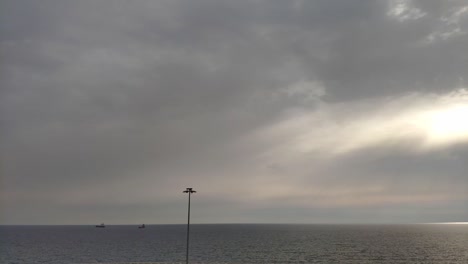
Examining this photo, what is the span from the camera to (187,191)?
2384 inches

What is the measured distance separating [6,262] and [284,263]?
70.5 meters

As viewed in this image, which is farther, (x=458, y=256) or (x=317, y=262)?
(x=458, y=256)

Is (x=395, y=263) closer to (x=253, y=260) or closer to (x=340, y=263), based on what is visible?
(x=340, y=263)

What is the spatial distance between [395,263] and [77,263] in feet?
252

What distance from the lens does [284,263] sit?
98.8 metres

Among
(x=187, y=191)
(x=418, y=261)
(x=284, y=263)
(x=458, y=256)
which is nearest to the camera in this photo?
(x=187, y=191)

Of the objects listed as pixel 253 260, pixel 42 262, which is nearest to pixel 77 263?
pixel 42 262

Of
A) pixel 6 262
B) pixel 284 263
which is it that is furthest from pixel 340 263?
pixel 6 262

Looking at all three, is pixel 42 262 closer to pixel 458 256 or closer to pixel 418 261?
pixel 418 261

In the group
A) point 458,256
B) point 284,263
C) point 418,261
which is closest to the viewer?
point 284,263

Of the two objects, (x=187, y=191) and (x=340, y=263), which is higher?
(x=187, y=191)

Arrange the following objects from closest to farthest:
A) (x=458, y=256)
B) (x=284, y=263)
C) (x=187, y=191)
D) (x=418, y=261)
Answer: (x=187, y=191), (x=284, y=263), (x=418, y=261), (x=458, y=256)

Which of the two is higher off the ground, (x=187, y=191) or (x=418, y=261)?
(x=187, y=191)

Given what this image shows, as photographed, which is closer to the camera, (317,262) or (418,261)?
(317,262)
